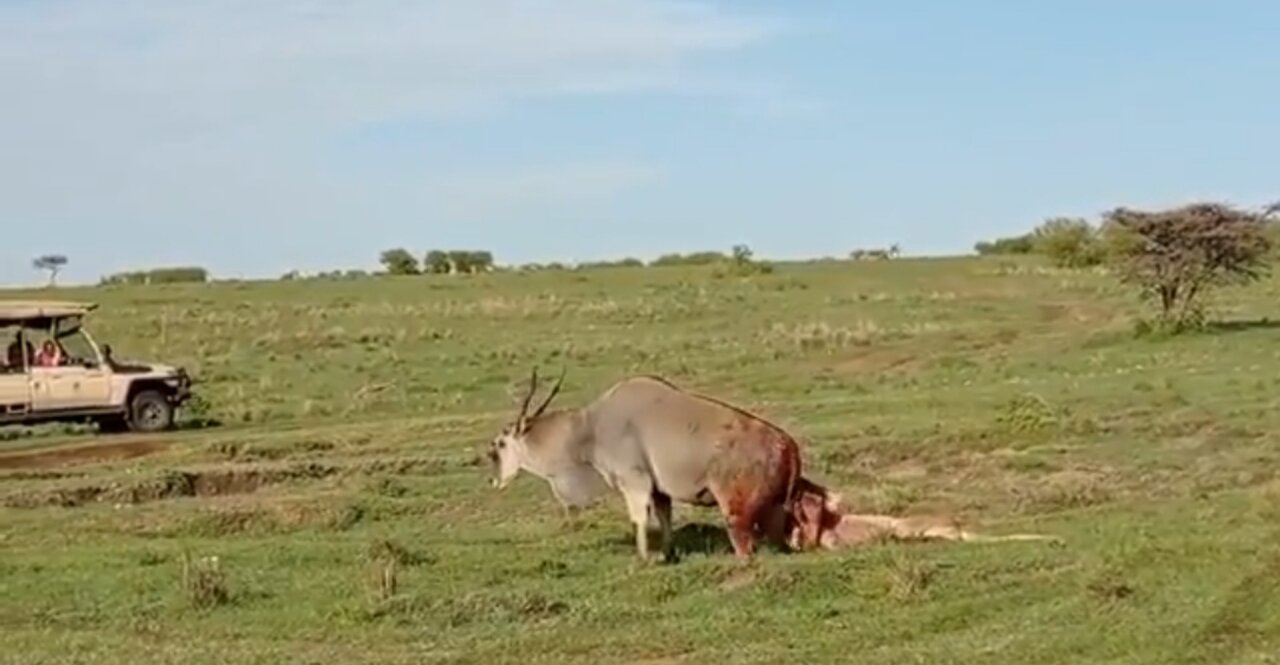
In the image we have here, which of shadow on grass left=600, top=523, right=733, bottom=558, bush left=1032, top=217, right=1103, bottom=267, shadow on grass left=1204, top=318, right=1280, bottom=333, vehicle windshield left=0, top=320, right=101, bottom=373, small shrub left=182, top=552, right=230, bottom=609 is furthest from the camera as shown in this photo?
bush left=1032, top=217, right=1103, bottom=267

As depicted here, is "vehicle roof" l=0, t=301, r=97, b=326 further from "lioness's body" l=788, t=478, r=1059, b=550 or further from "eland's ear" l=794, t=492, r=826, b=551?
"eland's ear" l=794, t=492, r=826, b=551

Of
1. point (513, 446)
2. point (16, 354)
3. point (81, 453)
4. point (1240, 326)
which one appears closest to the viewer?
point (513, 446)

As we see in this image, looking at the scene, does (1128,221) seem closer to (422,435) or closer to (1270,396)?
(1270,396)

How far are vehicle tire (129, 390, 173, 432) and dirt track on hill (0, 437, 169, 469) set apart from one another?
7.05 feet

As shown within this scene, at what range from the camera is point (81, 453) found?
1109 inches

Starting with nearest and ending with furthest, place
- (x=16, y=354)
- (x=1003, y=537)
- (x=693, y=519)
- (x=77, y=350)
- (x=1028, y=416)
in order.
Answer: (x=1003, y=537)
(x=693, y=519)
(x=1028, y=416)
(x=16, y=354)
(x=77, y=350)

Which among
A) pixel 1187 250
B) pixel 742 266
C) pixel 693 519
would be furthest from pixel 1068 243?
pixel 693 519

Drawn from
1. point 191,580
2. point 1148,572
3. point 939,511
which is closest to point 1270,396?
point 939,511

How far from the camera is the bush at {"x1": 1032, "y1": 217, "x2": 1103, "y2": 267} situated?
6862 cm

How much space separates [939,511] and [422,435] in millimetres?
10438

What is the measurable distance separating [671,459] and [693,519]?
2573 mm

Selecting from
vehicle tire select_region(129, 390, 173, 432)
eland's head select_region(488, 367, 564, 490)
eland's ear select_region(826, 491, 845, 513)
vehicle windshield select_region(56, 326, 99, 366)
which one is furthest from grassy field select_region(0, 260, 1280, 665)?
vehicle windshield select_region(56, 326, 99, 366)

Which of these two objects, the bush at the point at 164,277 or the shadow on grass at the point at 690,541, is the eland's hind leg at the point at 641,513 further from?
the bush at the point at 164,277

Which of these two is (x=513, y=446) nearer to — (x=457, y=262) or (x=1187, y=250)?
(x=1187, y=250)
